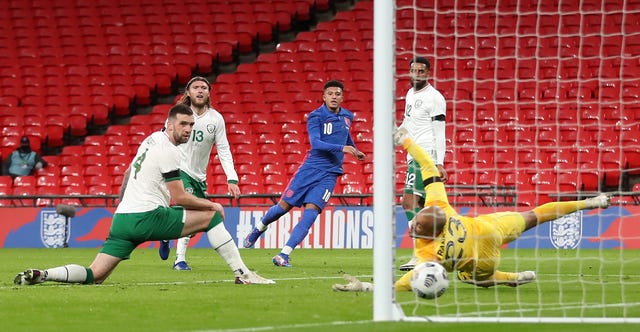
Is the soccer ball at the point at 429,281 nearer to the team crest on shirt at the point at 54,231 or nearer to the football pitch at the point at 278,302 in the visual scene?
the football pitch at the point at 278,302

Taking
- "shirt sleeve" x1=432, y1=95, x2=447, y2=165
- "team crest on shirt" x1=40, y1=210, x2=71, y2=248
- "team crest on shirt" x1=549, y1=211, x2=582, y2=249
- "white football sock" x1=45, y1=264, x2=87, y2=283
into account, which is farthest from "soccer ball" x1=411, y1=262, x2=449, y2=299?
"team crest on shirt" x1=40, y1=210, x2=71, y2=248

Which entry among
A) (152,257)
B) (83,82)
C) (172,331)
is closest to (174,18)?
(83,82)

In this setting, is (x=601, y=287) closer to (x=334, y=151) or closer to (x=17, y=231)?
(x=334, y=151)

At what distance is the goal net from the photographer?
943 cm

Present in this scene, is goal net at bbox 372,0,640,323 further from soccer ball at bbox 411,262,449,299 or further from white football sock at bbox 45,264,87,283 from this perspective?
white football sock at bbox 45,264,87,283

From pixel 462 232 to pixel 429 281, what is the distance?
0.90 m

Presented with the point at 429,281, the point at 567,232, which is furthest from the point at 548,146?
the point at 429,281

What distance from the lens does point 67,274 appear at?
29.2ft

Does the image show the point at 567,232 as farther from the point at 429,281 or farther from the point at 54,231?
the point at 429,281

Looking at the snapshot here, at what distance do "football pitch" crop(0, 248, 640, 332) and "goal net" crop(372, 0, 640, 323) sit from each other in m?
0.06

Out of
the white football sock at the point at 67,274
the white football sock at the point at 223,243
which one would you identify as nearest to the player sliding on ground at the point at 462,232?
the white football sock at the point at 223,243

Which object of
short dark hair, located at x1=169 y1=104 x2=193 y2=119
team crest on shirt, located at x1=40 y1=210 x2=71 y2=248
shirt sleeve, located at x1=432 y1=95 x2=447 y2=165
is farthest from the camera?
team crest on shirt, located at x1=40 y1=210 x2=71 y2=248

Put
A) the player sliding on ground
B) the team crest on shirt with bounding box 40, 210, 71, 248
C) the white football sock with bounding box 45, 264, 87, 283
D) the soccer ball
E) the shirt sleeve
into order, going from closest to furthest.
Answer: the soccer ball, the player sliding on ground, the white football sock with bounding box 45, 264, 87, 283, the shirt sleeve, the team crest on shirt with bounding box 40, 210, 71, 248

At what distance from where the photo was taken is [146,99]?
2266 cm
